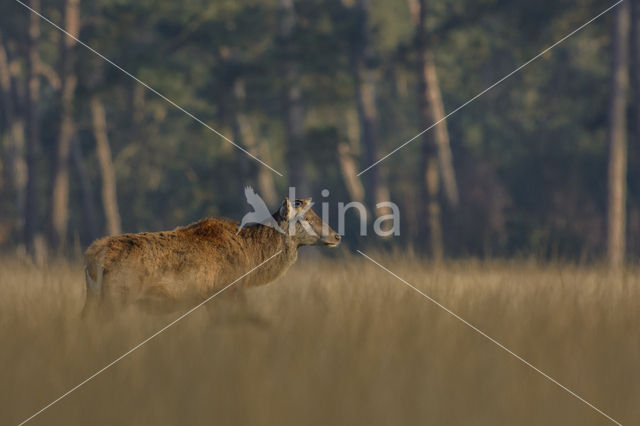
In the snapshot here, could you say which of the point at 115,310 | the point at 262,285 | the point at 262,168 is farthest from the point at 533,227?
the point at 115,310

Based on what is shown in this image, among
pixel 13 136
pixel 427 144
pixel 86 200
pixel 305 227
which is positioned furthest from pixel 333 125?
pixel 305 227

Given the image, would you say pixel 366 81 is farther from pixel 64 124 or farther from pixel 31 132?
pixel 31 132

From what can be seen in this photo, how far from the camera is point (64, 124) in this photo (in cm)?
2714

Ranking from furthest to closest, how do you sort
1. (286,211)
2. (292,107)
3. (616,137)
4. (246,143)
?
(246,143)
(292,107)
(616,137)
(286,211)

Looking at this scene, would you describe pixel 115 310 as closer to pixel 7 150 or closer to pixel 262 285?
pixel 262 285

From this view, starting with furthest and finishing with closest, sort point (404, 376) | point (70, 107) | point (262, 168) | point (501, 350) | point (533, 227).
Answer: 1. point (262, 168)
2. point (533, 227)
3. point (70, 107)
4. point (501, 350)
5. point (404, 376)

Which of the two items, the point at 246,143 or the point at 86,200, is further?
the point at 86,200

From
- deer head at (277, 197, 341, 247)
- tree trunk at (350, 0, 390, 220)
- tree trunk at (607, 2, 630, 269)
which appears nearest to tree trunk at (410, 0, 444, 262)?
tree trunk at (350, 0, 390, 220)

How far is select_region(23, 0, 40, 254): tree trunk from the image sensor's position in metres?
27.6

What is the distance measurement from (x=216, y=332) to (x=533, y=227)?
76.0ft

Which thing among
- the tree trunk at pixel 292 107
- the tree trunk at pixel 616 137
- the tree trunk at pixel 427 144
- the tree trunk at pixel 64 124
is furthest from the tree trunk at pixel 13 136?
the tree trunk at pixel 616 137

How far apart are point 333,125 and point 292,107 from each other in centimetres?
473

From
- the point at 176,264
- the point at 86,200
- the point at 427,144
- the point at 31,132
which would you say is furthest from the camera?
the point at 86,200

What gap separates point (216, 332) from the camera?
7.22 m
